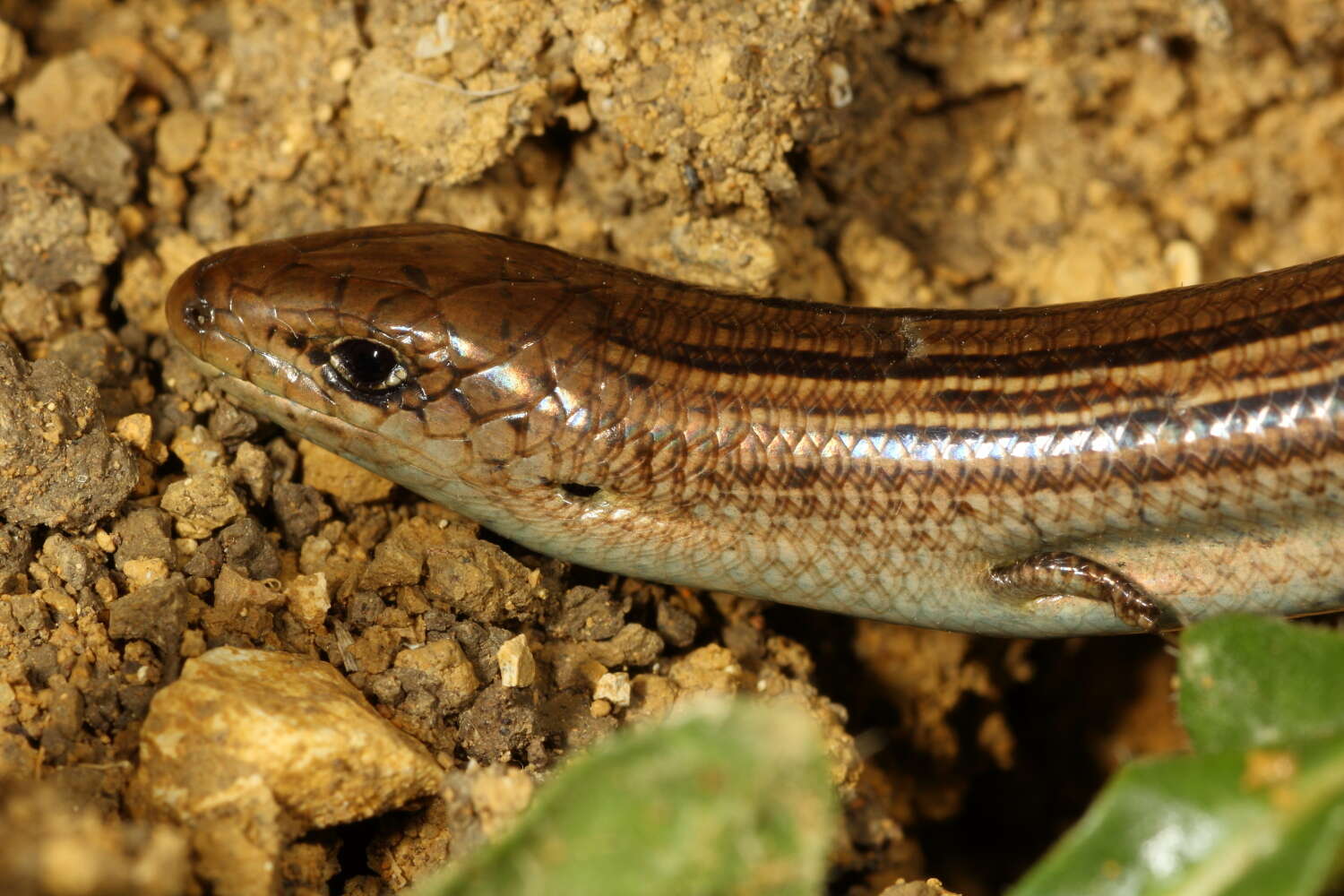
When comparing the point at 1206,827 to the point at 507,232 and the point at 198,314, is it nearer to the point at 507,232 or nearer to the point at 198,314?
the point at 198,314

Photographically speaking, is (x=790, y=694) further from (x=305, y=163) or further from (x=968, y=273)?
(x=305, y=163)

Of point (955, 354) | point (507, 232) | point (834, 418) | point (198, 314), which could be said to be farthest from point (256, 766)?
point (507, 232)

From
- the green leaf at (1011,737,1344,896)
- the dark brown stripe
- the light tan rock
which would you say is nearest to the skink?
the dark brown stripe

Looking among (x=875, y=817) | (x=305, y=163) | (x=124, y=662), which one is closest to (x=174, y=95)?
(x=305, y=163)

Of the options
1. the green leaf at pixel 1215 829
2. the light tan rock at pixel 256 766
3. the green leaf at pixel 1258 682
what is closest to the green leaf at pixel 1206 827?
the green leaf at pixel 1215 829

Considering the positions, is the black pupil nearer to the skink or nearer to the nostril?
the skink

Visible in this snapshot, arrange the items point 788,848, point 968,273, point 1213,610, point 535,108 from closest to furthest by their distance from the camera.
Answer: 1. point 788,848
2. point 1213,610
3. point 535,108
4. point 968,273

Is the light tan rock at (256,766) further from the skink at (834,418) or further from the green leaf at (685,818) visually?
the skink at (834,418)
